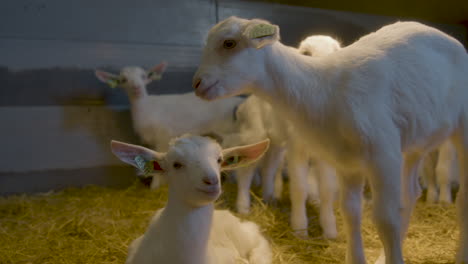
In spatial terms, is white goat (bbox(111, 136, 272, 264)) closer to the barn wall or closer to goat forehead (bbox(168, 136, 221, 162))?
goat forehead (bbox(168, 136, 221, 162))

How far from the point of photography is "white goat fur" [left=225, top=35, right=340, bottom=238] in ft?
11.4

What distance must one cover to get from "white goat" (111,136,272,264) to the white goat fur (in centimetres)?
91

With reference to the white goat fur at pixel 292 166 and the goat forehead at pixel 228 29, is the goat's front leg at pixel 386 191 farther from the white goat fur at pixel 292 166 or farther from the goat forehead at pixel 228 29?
the goat forehead at pixel 228 29

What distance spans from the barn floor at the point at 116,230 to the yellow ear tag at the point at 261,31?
5.47 ft

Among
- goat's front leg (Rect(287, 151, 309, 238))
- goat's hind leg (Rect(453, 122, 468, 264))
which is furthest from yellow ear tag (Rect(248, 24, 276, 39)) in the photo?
goat's front leg (Rect(287, 151, 309, 238))

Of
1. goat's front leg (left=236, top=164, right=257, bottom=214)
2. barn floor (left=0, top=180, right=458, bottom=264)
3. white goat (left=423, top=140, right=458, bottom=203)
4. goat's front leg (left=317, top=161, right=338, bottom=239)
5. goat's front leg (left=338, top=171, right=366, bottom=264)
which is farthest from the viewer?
white goat (left=423, top=140, right=458, bottom=203)

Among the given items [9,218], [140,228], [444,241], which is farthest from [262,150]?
[9,218]

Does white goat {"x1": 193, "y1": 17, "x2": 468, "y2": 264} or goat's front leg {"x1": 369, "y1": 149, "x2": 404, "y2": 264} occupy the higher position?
white goat {"x1": 193, "y1": 17, "x2": 468, "y2": 264}

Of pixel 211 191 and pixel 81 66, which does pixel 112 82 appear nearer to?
pixel 81 66

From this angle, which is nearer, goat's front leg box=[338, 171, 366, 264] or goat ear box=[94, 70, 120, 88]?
goat's front leg box=[338, 171, 366, 264]

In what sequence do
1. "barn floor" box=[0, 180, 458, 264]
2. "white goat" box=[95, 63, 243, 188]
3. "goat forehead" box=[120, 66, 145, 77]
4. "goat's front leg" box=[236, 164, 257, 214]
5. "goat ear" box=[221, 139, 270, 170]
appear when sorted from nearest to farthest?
"goat ear" box=[221, 139, 270, 170] < "barn floor" box=[0, 180, 458, 264] < "goat's front leg" box=[236, 164, 257, 214] < "goat forehead" box=[120, 66, 145, 77] < "white goat" box=[95, 63, 243, 188]

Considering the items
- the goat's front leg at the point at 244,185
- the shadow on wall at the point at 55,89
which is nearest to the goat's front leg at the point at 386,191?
the goat's front leg at the point at 244,185

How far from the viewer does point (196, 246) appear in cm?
212

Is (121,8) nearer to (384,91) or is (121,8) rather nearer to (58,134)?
(58,134)
